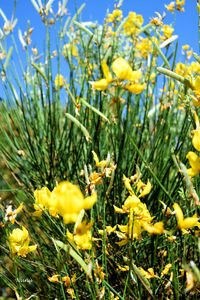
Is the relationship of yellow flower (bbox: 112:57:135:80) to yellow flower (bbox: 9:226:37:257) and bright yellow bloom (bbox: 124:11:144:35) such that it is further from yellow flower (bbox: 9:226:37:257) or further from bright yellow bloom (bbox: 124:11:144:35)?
bright yellow bloom (bbox: 124:11:144:35)

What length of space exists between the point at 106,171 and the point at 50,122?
81 centimetres

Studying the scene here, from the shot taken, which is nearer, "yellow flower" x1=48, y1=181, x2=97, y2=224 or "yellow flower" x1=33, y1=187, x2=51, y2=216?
"yellow flower" x1=48, y1=181, x2=97, y2=224

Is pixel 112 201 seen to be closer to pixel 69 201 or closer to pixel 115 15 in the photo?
pixel 69 201

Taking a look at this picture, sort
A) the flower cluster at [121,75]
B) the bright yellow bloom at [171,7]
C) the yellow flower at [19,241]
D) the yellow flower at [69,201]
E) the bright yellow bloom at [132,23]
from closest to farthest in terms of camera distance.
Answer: the yellow flower at [69,201], the flower cluster at [121,75], the yellow flower at [19,241], the bright yellow bloom at [171,7], the bright yellow bloom at [132,23]

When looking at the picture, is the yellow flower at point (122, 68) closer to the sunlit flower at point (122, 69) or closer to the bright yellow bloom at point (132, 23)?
the sunlit flower at point (122, 69)

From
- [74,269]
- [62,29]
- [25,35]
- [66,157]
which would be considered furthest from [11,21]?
[74,269]

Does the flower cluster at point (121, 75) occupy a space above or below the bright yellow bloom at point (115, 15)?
below

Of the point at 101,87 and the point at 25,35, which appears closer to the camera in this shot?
the point at 101,87

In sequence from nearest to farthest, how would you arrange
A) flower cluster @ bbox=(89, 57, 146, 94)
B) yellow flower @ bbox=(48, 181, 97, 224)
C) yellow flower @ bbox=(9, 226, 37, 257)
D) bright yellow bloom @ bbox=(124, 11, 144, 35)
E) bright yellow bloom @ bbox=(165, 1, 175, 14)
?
yellow flower @ bbox=(48, 181, 97, 224), flower cluster @ bbox=(89, 57, 146, 94), yellow flower @ bbox=(9, 226, 37, 257), bright yellow bloom @ bbox=(165, 1, 175, 14), bright yellow bloom @ bbox=(124, 11, 144, 35)

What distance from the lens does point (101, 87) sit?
0.56 meters

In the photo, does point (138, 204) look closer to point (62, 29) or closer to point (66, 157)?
point (66, 157)

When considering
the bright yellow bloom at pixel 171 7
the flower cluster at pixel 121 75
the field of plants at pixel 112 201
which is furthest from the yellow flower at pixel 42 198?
the bright yellow bloom at pixel 171 7

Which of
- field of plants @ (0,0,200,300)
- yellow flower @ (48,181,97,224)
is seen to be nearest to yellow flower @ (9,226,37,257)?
field of plants @ (0,0,200,300)

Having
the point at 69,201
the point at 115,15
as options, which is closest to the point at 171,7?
the point at 115,15
